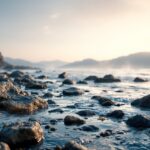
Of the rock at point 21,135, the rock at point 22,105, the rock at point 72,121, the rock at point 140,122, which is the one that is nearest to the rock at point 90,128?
the rock at point 72,121

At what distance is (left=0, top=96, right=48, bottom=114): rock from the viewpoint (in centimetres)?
2475

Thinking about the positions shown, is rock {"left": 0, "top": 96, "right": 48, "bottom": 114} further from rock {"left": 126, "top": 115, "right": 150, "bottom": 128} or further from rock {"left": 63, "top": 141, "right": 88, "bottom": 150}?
rock {"left": 63, "top": 141, "right": 88, "bottom": 150}

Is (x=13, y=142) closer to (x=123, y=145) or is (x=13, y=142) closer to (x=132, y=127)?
(x=123, y=145)

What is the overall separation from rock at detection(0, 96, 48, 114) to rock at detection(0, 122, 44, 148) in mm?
7760

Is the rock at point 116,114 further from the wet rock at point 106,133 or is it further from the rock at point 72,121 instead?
the wet rock at point 106,133

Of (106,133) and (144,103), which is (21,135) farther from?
(144,103)

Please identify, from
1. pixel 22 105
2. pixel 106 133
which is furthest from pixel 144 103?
pixel 106 133

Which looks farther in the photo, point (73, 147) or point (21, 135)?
point (21, 135)

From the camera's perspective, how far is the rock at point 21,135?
16.0 meters

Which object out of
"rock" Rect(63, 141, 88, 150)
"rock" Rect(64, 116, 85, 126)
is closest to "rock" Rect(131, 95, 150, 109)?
"rock" Rect(64, 116, 85, 126)

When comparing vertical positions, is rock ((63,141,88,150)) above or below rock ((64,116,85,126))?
below

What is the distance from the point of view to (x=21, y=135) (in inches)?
637

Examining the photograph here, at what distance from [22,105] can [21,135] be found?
29.3 feet

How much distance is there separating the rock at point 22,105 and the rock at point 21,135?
7.76m
